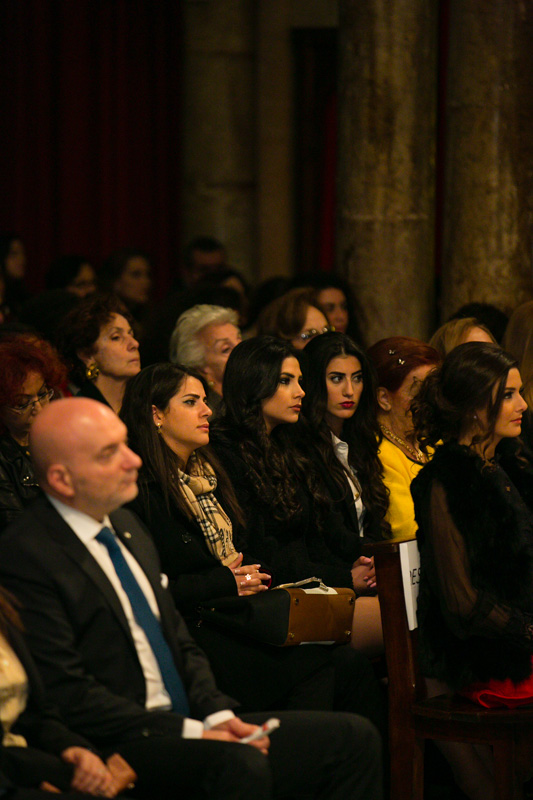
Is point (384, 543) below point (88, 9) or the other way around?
below

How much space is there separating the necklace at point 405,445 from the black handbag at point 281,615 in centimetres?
101

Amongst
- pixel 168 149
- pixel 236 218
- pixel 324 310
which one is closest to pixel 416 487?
pixel 324 310

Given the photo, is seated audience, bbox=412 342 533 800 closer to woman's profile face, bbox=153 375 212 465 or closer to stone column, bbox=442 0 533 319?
woman's profile face, bbox=153 375 212 465

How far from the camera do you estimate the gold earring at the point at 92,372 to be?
15.6ft

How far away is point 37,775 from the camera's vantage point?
258 cm

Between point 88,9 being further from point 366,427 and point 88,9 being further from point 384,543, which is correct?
point 384,543

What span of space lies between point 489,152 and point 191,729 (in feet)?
12.0

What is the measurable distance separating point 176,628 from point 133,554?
0.79 feet

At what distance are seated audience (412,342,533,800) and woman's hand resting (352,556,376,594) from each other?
2.12ft

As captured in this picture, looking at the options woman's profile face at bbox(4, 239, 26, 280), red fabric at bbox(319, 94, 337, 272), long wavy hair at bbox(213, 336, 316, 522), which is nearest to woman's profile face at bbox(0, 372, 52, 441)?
long wavy hair at bbox(213, 336, 316, 522)

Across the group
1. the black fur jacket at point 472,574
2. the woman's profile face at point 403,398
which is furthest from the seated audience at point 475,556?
the woman's profile face at point 403,398

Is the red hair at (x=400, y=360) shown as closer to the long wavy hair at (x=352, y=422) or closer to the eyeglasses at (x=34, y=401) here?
the long wavy hair at (x=352, y=422)

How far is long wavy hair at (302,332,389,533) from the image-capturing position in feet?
14.2

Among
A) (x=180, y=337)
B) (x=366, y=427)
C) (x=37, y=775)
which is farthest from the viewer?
(x=180, y=337)
